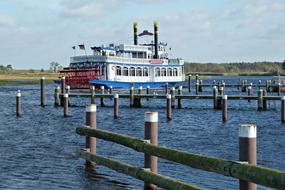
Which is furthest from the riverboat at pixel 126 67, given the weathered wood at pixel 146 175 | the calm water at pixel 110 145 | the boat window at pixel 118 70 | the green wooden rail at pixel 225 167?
the green wooden rail at pixel 225 167

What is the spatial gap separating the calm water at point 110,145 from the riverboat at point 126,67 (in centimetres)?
2367

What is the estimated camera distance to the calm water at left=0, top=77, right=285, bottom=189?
16.0 m

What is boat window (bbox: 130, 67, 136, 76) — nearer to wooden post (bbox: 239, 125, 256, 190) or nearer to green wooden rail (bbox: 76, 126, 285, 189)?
green wooden rail (bbox: 76, 126, 285, 189)

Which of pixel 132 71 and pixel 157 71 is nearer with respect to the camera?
pixel 132 71

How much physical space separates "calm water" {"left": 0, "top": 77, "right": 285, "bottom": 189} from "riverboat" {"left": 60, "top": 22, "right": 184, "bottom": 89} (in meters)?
23.7

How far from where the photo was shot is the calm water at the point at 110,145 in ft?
52.5

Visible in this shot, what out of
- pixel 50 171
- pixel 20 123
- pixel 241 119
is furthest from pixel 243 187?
pixel 241 119

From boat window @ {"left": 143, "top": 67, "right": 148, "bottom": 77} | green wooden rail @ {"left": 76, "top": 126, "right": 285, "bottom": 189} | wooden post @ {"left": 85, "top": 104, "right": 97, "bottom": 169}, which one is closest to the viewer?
green wooden rail @ {"left": 76, "top": 126, "right": 285, "bottom": 189}

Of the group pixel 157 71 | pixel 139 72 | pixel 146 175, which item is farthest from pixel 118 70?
pixel 146 175

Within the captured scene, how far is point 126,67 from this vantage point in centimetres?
7750

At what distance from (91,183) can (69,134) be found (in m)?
14.6

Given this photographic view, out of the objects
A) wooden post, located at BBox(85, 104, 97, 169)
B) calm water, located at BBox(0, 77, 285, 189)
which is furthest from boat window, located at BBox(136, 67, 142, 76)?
wooden post, located at BBox(85, 104, 97, 169)

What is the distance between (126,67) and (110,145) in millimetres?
53658

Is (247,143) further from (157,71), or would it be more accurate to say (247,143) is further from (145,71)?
(157,71)
